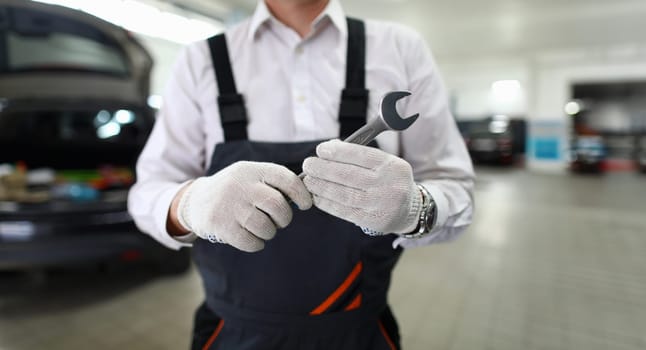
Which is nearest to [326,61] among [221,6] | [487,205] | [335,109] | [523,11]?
[335,109]

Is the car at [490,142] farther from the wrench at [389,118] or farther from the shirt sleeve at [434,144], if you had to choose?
the wrench at [389,118]

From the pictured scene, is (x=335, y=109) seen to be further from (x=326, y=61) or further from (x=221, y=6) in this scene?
(x=221, y=6)

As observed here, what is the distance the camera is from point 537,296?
8.20 feet

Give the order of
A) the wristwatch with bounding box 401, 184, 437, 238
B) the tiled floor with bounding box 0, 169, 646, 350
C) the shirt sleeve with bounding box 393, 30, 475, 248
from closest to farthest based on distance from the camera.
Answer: the wristwatch with bounding box 401, 184, 437, 238
the shirt sleeve with bounding box 393, 30, 475, 248
the tiled floor with bounding box 0, 169, 646, 350

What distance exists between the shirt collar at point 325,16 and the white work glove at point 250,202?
15.9 inches

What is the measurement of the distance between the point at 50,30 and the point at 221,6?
4.28 m

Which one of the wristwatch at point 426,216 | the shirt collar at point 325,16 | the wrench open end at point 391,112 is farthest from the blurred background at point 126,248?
the wrench open end at point 391,112

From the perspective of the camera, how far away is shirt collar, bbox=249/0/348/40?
92 cm

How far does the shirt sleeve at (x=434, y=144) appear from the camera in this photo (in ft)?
2.78

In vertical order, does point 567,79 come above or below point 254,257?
below

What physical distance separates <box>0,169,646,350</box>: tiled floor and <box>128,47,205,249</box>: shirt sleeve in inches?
51.5

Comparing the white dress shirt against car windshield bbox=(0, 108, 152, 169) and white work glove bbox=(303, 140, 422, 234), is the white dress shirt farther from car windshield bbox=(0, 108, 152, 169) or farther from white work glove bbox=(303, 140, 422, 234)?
car windshield bbox=(0, 108, 152, 169)

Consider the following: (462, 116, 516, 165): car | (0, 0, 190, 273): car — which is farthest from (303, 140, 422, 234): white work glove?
(462, 116, 516, 165): car

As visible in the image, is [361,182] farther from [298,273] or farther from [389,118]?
[298,273]
